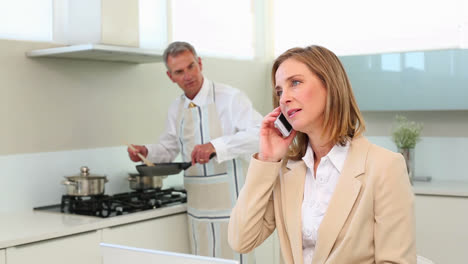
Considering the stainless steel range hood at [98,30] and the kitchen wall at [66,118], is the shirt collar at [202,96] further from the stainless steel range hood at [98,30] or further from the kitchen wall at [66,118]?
the kitchen wall at [66,118]

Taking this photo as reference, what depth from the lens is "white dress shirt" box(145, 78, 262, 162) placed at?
3.11 meters

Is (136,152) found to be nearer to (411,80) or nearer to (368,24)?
(411,80)

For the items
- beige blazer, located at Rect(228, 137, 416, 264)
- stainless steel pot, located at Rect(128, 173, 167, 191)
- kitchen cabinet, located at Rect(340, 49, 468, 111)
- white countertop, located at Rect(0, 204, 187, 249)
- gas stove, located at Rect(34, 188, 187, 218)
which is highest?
kitchen cabinet, located at Rect(340, 49, 468, 111)

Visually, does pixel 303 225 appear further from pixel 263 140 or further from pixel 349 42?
pixel 349 42

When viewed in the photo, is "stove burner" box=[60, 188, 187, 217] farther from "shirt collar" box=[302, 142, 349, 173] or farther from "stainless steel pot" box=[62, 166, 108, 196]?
"shirt collar" box=[302, 142, 349, 173]

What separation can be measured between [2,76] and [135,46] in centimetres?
74

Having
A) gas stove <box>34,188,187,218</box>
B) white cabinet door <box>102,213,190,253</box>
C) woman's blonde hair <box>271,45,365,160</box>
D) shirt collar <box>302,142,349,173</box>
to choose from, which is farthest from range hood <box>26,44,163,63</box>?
shirt collar <box>302,142,349,173</box>

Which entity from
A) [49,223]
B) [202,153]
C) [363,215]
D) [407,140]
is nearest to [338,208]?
[363,215]

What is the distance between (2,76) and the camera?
3133mm

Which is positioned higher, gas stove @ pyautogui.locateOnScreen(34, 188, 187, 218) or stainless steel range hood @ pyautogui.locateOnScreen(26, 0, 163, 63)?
stainless steel range hood @ pyautogui.locateOnScreen(26, 0, 163, 63)

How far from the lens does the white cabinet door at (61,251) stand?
2506 mm

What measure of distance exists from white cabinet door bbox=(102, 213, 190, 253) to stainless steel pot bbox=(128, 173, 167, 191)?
0.42m

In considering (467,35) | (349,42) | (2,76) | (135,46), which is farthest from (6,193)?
(467,35)

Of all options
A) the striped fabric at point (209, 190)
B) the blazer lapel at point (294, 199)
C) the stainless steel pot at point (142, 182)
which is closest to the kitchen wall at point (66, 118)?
the stainless steel pot at point (142, 182)
